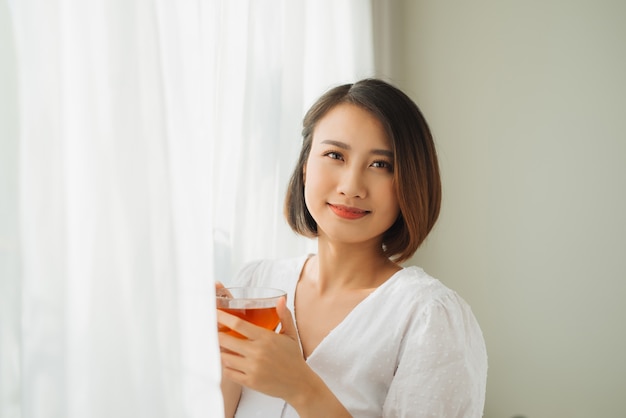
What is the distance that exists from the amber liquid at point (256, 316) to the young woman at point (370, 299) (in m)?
0.02

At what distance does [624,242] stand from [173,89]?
2074mm

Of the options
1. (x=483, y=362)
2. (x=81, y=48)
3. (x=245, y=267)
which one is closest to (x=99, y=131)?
(x=81, y=48)

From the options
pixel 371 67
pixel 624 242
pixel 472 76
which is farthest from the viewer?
pixel 472 76

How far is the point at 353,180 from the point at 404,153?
13cm

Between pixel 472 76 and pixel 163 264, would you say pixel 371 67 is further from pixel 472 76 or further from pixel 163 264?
pixel 163 264

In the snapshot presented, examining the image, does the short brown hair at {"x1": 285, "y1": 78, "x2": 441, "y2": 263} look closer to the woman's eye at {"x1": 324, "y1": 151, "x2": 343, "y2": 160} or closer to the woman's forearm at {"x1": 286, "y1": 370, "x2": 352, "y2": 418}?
the woman's eye at {"x1": 324, "y1": 151, "x2": 343, "y2": 160}

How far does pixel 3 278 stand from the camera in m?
0.90

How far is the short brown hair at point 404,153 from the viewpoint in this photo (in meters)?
1.25

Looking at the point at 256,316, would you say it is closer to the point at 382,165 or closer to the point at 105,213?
the point at 105,213

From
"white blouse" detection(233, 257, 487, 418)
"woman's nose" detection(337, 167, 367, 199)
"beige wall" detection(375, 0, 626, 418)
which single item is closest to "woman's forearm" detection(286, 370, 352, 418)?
"white blouse" detection(233, 257, 487, 418)

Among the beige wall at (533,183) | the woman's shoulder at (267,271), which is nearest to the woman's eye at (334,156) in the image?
the woman's shoulder at (267,271)

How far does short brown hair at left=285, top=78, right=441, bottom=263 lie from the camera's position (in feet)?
4.12

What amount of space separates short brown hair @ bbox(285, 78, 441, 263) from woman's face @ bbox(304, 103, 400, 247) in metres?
0.02

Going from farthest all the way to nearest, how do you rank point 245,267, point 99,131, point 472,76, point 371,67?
point 472,76 < point 371,67 < point 245,267 < point 99,131
